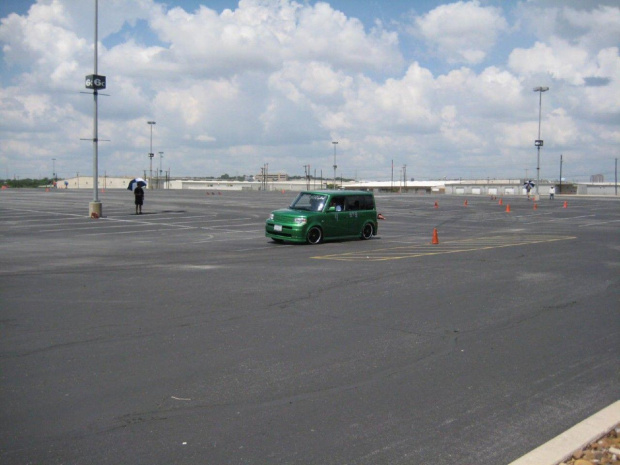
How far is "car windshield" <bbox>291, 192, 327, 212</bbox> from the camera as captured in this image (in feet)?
Answer: 68.2

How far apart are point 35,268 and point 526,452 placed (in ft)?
39.9

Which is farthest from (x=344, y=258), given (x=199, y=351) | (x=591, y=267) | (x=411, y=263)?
(x=199, y=351)

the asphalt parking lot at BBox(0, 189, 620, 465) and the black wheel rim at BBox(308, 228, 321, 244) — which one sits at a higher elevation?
the black wheel rim at BBox(308, 228, 321, 244)

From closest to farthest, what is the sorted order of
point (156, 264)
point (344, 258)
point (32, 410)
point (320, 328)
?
1. point (32, 410)
2. point (320, 328)
3. point (156, 264)
4. point (344, 258)

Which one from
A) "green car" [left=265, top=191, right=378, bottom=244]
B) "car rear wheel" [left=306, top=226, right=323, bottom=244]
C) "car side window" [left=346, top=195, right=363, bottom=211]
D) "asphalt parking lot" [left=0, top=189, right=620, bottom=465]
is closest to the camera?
"asphalt parking lot" [left=0, top=189, right=620, bottom=465]

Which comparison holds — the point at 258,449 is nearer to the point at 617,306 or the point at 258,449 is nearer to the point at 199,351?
the point at 199,351

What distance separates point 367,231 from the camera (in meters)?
22.4

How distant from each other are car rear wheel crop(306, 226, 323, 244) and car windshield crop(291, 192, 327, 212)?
0.69 metres

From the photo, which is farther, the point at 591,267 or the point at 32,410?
the point at 591,267

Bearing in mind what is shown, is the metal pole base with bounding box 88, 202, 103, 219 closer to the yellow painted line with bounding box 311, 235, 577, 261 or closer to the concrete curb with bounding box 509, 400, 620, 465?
the yellow painted line with bounding box 311, 235, 577, 261

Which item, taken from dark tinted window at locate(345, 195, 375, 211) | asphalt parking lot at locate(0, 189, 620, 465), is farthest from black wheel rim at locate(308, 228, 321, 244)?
asphalt parking lot at locate(0, 189, 620, 465)

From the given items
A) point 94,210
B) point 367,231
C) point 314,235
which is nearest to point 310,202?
point 314,235

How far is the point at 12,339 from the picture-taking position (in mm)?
7633

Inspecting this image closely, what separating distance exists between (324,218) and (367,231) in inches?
97.2
